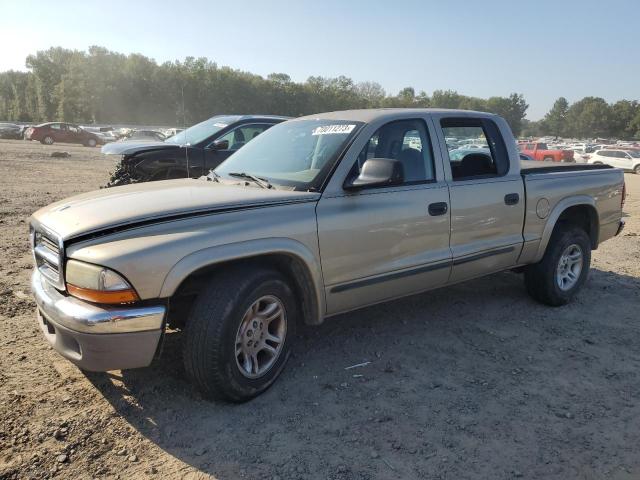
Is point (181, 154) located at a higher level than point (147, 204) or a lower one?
higher

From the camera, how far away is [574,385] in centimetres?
368

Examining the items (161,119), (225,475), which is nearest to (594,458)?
(225,475)

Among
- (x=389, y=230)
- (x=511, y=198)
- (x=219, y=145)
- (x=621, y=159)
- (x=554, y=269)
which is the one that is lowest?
(x=554, y=269)

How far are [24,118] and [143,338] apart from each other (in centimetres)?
9652

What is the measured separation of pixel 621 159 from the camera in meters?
33.8

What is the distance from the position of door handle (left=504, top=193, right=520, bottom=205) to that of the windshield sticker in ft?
5.34

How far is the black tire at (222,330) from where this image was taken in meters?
3.01

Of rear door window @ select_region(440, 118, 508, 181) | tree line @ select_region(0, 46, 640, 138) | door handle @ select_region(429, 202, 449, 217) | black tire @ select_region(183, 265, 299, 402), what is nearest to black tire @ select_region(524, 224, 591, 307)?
rear door window @ select_region(440, 118, 508, 181)

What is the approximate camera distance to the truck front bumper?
2748 mm

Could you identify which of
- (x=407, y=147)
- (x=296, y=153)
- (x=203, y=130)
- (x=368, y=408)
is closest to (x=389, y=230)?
(x=407, y=147)

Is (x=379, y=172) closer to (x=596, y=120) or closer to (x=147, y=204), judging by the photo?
(x=147, y=204)

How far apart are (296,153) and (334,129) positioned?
35cm

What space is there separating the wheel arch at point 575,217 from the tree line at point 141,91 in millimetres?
65204

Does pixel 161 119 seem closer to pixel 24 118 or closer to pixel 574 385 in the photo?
pixel 24 118
